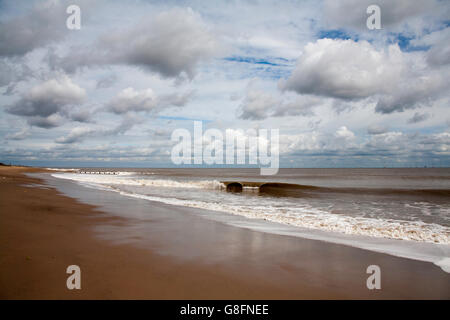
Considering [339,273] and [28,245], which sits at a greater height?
[28,245]

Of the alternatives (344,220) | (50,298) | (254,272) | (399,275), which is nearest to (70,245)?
(50,298)

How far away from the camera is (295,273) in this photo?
4906 mm

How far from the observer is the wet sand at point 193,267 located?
402 cm

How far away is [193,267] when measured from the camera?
5.06 metres

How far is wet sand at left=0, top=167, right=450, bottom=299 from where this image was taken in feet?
13.2

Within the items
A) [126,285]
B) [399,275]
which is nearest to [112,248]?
[126,285]

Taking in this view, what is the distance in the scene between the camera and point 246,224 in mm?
9922
